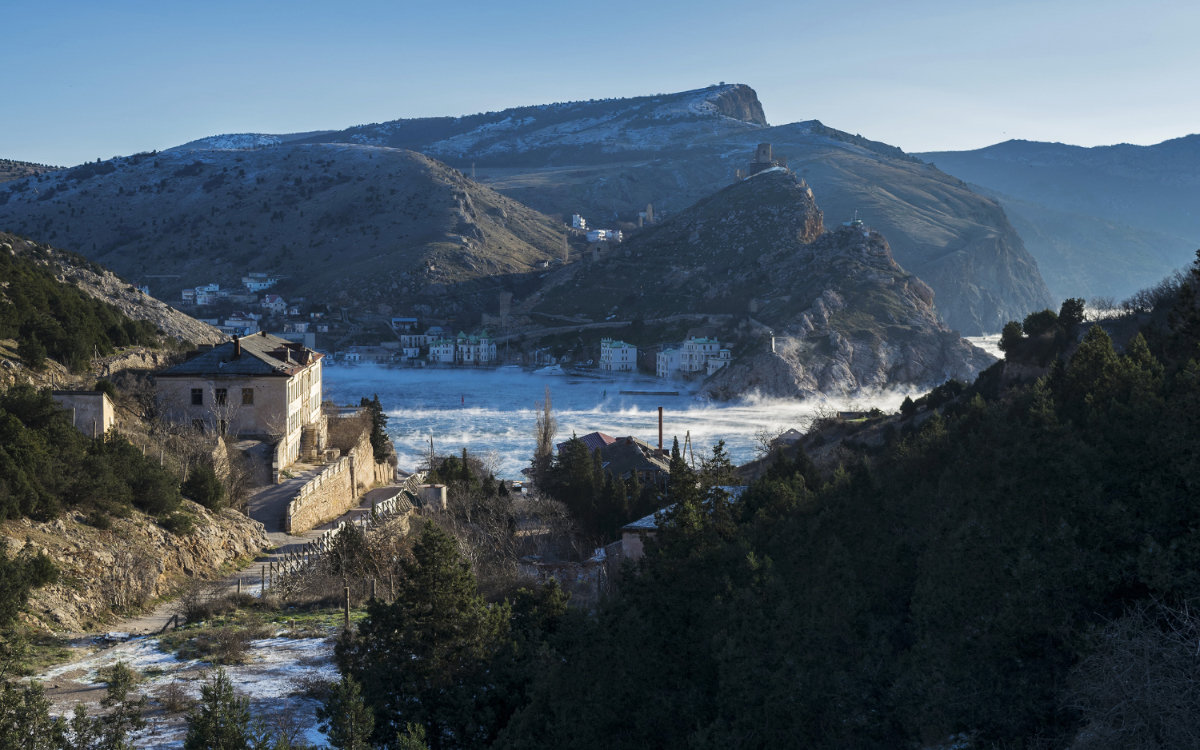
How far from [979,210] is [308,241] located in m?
115

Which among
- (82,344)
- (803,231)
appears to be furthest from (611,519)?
(803,231)

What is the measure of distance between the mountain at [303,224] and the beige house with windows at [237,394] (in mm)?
94216

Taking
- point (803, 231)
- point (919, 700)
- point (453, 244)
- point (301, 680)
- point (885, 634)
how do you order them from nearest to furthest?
point (919, 700) → point (885, 634) → point (301, 680) → point (803, 231) → point (453, 244)

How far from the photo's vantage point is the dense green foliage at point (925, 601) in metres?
9.29

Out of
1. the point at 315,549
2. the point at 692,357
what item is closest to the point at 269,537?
the point at 315,549

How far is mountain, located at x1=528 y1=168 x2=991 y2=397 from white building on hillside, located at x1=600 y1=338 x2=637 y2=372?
8718mm

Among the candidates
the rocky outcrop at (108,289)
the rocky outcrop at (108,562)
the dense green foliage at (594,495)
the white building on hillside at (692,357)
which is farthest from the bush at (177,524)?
the white building on hillside at (692,357)

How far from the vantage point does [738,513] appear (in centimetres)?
1614

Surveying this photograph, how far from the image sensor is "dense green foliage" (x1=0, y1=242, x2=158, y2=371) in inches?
984

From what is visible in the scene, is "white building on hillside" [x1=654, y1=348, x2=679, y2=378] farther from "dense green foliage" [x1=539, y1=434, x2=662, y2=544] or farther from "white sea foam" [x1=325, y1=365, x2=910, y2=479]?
"dense green foliage" [x1=539, y1=434, x2=662, y2=544]

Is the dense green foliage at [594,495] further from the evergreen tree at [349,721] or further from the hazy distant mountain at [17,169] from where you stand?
the hazy distant mountain at [17,169]

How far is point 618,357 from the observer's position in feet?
334

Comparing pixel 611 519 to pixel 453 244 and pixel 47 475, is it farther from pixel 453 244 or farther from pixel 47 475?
pixel 453 244

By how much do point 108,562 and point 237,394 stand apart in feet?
40.2
